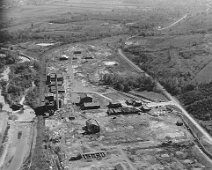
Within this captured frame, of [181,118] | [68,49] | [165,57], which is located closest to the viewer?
[181,118]

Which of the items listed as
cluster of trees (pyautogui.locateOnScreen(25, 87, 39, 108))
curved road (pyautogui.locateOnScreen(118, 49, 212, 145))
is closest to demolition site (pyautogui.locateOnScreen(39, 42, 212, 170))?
curved road (pyautogui.locateOnScreen(118, 49, 212, 145))

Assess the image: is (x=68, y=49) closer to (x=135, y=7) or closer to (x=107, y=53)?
(x=107, y=53)

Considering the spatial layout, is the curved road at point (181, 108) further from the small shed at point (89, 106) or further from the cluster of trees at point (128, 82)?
the small shed at point (89, 106)

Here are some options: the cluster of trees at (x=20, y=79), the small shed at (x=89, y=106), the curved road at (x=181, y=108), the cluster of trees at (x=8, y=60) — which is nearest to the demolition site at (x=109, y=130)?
the small shed at (x=89, y=106)

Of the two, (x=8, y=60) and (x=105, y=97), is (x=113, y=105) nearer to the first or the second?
(x=105, y=97)

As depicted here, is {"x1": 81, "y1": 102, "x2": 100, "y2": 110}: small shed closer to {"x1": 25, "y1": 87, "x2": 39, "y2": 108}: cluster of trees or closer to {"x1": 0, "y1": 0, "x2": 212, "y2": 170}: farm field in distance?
{"x1": 0, "y1": 0, "x2": 212, "y2": 170}: farm field in distance

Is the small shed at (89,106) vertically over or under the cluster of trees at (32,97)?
under

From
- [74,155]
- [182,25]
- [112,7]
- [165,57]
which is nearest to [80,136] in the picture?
[74,155]
